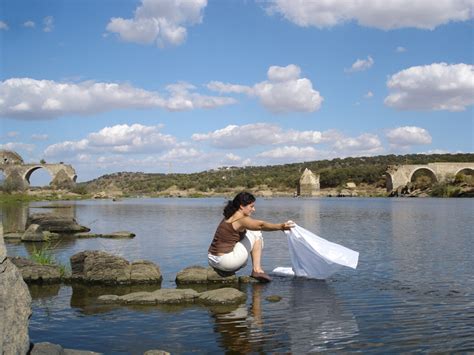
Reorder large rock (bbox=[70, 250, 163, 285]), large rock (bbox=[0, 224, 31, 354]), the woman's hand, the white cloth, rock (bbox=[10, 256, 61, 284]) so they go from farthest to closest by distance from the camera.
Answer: rock (bbox=[10, 256, 61, 284]) < large rock (bbox=[70, 250, 163, 285]) < the white cloth < the woman's hand < large rock (bbox=[0, 224, 31, 354])

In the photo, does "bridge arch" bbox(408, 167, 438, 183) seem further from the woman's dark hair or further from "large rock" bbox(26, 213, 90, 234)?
the woman's dark hair

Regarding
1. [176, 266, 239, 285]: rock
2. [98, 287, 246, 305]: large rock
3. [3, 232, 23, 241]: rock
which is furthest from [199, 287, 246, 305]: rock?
[3, 232, 23, 241]: rock

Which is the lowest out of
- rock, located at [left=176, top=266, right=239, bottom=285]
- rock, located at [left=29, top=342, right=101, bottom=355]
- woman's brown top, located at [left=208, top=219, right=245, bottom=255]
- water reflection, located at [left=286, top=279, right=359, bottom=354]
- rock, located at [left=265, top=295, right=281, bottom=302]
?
water reflection, located at [left=286, top=279, right=359, bottom=354]

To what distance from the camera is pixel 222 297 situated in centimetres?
1123

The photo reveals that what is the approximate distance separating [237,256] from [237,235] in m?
0.52

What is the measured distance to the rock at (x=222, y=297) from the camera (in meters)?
11.1

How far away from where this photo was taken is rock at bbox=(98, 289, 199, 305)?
1132 cm

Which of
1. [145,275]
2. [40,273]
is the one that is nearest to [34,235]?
[40,273]

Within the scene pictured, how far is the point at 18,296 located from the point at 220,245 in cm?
619

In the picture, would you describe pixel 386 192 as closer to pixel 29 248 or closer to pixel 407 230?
pixel 407 230

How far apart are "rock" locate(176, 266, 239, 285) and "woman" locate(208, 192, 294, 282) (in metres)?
0.71

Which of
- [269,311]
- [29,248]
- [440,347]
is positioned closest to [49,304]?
[269,311]

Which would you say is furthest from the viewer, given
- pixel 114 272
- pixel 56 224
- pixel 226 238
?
pixel 56 224

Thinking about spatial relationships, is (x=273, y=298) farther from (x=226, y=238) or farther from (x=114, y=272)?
(x=114, y=272)
